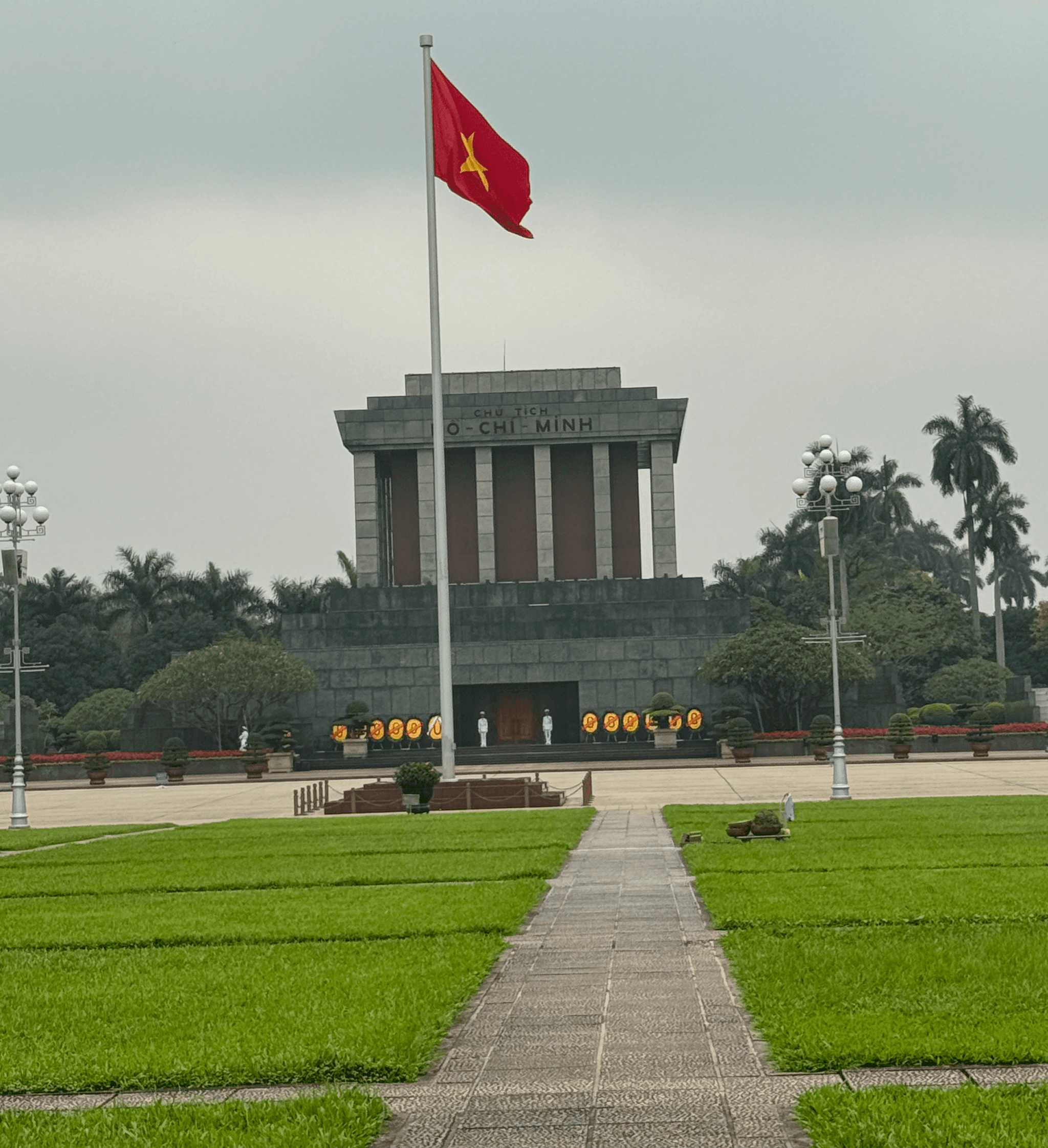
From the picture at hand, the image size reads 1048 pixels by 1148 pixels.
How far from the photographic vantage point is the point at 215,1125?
7.23 m

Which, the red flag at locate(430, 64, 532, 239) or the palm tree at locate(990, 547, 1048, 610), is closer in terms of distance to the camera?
the red flag at locate(430, 64, 532, 239)

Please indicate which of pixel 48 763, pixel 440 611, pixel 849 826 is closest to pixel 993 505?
pixel 48 763

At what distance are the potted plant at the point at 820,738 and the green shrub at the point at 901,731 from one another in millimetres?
2255

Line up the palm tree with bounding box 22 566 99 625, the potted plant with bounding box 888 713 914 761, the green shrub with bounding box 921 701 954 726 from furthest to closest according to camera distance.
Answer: the palm tree with bounding box 22 566 99 625
the green shrub with bounding box 921 701 954 726
the potted plant with bounding box 888 713 914 761

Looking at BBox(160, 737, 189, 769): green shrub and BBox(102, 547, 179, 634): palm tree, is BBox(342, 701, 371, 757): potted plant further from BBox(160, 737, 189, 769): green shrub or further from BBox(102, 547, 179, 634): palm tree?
BBox(102, 547, 179, 634): palm tree

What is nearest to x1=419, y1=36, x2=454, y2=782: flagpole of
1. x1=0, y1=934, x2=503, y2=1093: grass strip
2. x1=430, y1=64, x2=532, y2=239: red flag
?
x1=430, y1=64, x2=532, y2=239: red flag

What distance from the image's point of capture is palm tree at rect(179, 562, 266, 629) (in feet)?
316

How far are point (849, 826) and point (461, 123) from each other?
1826 centimetres

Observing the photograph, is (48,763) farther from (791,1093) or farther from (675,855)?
(791,1093)

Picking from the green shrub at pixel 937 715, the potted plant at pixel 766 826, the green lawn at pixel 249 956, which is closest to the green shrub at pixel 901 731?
the green shrub at pixel 937 715

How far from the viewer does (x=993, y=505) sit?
91250mm

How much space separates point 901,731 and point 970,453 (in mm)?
39172

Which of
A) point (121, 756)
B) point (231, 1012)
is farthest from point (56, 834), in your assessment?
point (121, 756)

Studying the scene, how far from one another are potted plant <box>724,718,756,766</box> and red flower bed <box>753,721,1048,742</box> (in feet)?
4.91
